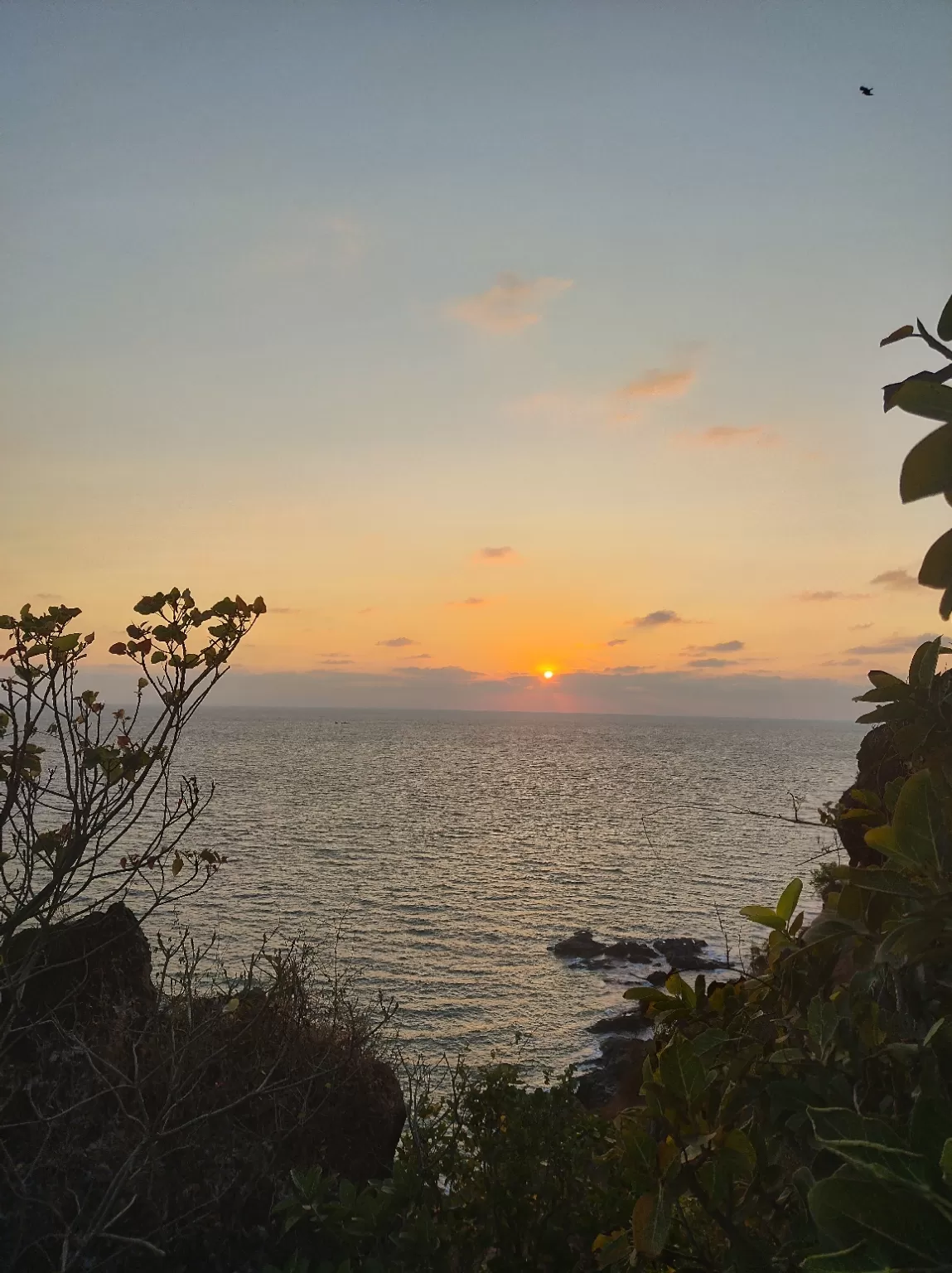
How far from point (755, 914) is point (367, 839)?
2242 inches

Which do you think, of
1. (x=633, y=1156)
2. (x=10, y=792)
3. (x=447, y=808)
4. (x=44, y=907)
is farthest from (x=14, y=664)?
(x=447, y=808)

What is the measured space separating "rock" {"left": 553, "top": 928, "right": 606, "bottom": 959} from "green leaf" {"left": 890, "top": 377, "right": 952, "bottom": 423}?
3508 cm

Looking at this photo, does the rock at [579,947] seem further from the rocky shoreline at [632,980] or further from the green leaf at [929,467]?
the green leaf at [929,467]

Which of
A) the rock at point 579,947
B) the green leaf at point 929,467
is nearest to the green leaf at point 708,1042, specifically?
the green leaf at point 929,467

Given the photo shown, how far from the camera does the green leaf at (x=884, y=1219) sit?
49.4 inches

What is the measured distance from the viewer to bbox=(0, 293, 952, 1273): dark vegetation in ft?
5.64

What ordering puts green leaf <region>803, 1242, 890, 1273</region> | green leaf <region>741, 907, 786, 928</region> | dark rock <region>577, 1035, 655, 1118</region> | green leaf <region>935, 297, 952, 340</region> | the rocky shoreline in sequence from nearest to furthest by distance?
1. green leaf <region>803, 1242, 890, 1273</region>
2. green leaf <region>935, 297, 952, 340</region>
3. green leaf <region>741, 907, 786, 928</region>
4. dark rock <region>577, 1035, 655, 1118</region>
5. the rocky shoreline

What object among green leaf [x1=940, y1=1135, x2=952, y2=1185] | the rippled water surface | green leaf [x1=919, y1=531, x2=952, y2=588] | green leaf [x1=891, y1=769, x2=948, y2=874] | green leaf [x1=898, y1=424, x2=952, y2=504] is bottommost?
the rippled water surface

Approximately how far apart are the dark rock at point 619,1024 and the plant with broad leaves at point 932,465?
2815 centimetres

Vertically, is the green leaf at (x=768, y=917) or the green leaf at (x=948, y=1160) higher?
the green leaf at (x=948, y=1160)

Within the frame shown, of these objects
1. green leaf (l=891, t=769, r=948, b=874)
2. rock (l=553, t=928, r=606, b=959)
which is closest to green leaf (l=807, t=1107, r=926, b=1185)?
green leaf (l=891, t=769, r=948, b=874)

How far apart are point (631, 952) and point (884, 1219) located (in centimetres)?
3598

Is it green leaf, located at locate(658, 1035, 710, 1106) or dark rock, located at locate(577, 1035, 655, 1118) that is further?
dark rock, located at locate(577, 1035, 655, 1118)

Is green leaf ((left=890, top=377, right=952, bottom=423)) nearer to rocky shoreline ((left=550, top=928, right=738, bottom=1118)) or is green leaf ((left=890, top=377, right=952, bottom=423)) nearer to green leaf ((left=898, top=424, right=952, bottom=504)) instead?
green leaf ((left=898, top=424, right=952, bottom=504))
